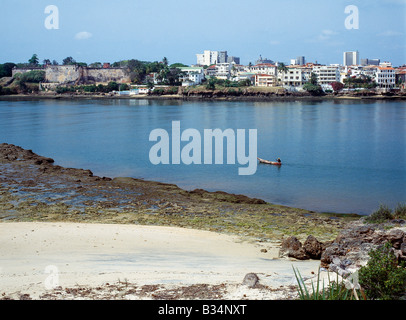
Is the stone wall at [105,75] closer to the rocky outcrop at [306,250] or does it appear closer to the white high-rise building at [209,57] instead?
the white high-rise building at [209,57]

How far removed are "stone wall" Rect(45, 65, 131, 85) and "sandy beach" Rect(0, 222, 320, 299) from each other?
12773 cm

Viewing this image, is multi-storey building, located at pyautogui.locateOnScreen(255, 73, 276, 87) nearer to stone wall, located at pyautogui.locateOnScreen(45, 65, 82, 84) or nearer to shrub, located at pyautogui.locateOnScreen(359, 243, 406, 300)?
stone wall, located at pyautogui.locateOnScreen(45, 65, 82, 84)

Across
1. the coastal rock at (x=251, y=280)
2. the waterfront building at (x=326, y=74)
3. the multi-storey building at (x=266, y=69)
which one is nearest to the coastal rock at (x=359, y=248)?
the coastal rock at (x=251, y=280)

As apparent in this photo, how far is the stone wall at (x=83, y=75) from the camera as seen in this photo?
13450 cm

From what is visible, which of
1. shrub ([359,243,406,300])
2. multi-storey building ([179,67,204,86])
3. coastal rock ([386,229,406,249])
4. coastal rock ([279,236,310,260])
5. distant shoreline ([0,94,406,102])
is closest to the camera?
shrub ([359,243,406,300])

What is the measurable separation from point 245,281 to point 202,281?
669mm

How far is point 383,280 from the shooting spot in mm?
5645

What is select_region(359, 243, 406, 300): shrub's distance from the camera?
552 cm

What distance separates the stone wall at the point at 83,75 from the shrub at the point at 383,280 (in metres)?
133

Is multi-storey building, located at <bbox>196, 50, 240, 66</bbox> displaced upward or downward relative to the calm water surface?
upward

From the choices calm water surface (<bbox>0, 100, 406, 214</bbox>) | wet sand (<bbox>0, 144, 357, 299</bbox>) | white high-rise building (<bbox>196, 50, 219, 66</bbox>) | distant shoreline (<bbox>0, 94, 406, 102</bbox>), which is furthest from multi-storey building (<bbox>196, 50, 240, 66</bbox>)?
wet sand (<bbox>0, 144, 357, 299</bbox>)

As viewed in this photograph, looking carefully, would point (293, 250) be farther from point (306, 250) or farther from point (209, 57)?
point (209, 57)
